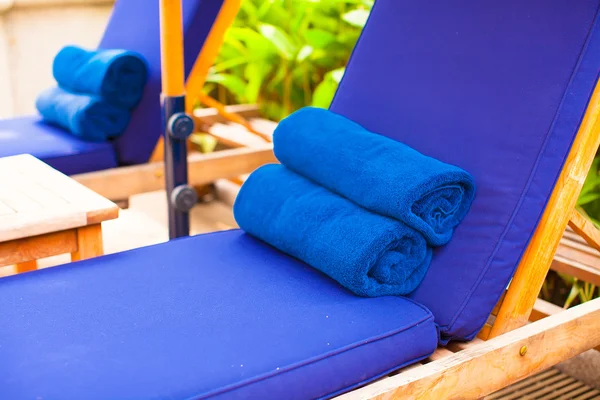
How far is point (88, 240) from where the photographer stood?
1.56 meters

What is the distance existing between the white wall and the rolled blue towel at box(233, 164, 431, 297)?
2.38m

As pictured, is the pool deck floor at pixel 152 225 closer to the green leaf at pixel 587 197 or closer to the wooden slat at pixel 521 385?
the wooden slat at pixel 521 385

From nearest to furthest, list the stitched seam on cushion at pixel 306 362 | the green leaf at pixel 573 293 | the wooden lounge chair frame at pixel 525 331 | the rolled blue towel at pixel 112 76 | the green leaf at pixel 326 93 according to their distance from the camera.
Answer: the stitched seam on cushion at pixel 306 362
the wooden lounge chair frame at pixel 525 331
the green leaf at pixel 573 293
the rolled blue towel at pixel 112 76
the green leaf at pixel 326 93

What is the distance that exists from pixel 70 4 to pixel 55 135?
1.41 meters

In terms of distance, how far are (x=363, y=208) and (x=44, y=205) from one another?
66cm

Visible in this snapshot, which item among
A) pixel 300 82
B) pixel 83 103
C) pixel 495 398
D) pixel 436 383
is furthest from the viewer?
pixel 300 82

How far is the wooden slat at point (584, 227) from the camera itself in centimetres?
152

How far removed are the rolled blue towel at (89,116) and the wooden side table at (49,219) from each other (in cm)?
71

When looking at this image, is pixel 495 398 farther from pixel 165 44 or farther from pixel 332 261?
pixel 165 44

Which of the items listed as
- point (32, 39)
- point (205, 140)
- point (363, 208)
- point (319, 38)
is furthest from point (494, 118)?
point (32, 39)

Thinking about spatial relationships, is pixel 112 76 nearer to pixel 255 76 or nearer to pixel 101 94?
pixel 101 94

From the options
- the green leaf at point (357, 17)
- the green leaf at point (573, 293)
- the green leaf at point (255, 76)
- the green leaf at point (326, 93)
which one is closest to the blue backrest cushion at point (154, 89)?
the green leaf at point (357, 17)

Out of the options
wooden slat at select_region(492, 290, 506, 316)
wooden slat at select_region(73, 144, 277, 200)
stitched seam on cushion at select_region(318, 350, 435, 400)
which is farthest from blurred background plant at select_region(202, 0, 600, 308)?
stitched seam on cushion at select_region(318, 350, 435, 400)

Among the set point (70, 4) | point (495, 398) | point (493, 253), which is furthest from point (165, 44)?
point (70, 4)
